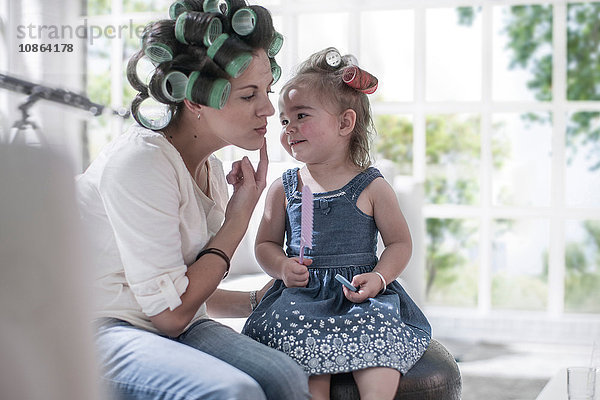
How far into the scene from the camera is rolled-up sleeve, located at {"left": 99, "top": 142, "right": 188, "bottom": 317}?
1379mm

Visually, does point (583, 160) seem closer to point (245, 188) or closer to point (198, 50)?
point (245, 188)

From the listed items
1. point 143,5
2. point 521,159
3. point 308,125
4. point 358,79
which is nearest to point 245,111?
point 308,125

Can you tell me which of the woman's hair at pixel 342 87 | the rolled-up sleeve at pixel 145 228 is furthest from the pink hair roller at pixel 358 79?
the rolled-up sleeve at pixel 145 228

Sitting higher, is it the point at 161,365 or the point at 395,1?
the point at 395,1

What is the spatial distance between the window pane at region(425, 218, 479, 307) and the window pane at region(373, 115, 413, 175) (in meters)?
0.40

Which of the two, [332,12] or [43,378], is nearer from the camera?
[43,378]

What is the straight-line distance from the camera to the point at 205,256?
149cm

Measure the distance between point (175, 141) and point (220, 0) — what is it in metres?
0.33

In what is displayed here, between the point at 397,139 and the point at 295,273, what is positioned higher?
the point at 397,139

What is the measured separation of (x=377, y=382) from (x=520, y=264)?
3076 mm

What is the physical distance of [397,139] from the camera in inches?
175

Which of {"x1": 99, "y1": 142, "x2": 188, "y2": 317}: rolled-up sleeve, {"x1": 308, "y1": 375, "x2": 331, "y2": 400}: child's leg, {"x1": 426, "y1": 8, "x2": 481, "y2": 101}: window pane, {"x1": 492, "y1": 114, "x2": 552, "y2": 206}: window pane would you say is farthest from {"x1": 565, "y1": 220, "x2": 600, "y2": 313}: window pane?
{"x1": 99, "y1": 142, "x2": 188, "y2": 317}: rolled-up sleeve

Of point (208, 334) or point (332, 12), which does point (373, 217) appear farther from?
point (332, 12)

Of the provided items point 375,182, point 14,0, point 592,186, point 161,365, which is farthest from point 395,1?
point 161,365
